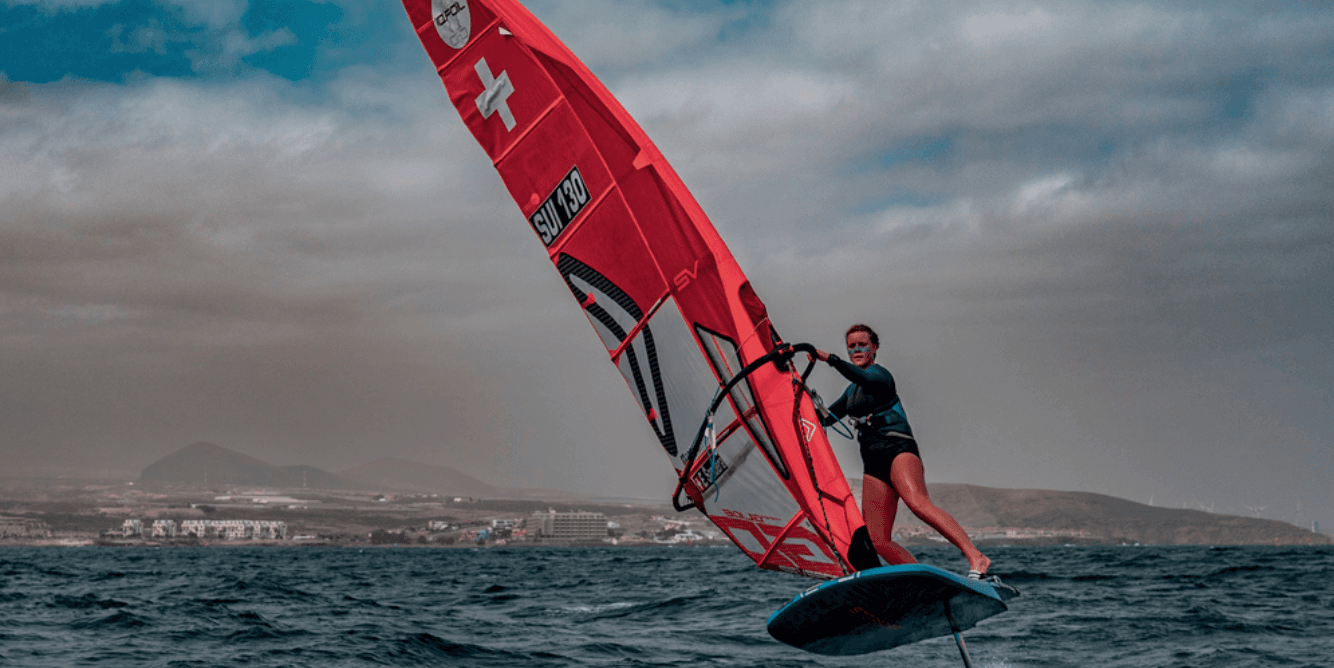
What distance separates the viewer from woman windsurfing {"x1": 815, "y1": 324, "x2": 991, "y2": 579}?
5203 millimetres

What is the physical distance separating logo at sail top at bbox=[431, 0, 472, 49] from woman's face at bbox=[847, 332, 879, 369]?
3264 millimetres

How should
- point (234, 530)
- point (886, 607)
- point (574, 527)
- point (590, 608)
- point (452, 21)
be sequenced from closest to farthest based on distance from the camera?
point (886, 607) → point (452, 21) → point (590, 608) → point (574, 527) → point (234, 530)

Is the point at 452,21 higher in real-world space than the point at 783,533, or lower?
higher

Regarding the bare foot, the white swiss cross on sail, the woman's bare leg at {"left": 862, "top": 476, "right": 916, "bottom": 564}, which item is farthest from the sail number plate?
the bare foot

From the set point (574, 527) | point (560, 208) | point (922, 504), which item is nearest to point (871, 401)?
point (922, 504)

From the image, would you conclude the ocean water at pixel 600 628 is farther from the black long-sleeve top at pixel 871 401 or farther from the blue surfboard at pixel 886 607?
the black long-sleeve top at pixel 871 401

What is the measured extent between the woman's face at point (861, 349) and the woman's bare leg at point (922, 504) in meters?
0.55

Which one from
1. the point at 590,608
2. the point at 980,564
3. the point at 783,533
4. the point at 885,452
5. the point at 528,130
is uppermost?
the point at 528,130

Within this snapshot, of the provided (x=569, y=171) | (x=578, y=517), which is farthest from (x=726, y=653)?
(x=578, y=517)

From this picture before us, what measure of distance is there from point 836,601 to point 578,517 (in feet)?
575

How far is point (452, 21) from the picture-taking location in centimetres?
648

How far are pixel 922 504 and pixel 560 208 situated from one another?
9.50 feet

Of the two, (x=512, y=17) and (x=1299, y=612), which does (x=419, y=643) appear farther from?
(x=1299, y=612)

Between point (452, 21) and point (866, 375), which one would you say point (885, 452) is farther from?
point (452, 21)
